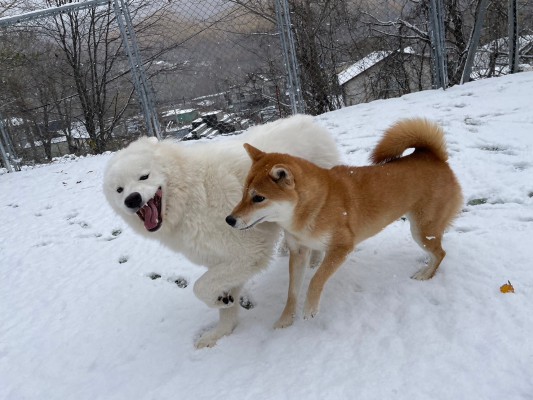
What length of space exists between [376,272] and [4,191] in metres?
6.53

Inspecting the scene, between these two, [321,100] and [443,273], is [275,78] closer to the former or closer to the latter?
[321,100]

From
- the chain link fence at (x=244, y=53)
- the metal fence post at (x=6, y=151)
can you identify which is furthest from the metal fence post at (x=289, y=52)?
the metal fence post at (x=6, y=151)

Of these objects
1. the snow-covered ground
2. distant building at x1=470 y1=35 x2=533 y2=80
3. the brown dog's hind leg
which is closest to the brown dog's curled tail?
the brown dog's hind leg

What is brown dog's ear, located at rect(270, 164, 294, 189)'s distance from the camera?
1.98 m

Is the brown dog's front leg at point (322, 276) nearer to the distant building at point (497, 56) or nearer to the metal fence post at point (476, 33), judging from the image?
the metal fence post at point (476, 33)

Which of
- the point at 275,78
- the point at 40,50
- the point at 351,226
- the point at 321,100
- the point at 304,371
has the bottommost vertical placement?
the point at 304,371

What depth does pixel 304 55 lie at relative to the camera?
26.4 feet

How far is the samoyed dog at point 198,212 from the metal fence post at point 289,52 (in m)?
4.85

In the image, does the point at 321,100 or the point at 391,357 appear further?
the point at 321,100

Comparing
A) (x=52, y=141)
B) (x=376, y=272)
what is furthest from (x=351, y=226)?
(x=52, y=141)

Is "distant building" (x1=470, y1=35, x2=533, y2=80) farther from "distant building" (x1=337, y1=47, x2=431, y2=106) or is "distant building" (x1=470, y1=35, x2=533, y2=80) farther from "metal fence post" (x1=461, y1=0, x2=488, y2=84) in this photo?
"metal fence post" (x1=461, y1=0, x2=488, y2=84)

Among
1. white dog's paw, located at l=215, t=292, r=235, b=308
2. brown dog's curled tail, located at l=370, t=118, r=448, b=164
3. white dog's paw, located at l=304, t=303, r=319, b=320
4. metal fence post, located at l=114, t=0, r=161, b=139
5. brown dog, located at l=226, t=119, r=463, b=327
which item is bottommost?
white dog's paw, located at l=304, t=303, r=319, b=320

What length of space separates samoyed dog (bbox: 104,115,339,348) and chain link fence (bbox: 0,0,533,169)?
4947 millimetres

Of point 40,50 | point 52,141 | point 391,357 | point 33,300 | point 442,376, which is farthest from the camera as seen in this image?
point 52,141
